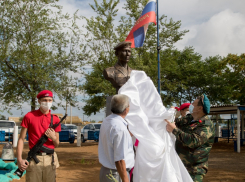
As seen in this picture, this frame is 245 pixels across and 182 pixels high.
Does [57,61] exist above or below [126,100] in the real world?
above

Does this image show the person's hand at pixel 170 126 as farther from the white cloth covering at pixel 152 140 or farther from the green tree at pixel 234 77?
the green tree at pixel 234 77

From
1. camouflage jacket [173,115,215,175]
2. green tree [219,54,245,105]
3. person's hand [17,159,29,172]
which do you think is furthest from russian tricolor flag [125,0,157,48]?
green tree [219,54,245,105]

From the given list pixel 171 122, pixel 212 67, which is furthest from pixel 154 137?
pixel 212 67

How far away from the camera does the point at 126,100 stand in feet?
8.97

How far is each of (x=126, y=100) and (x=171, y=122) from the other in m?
0.72

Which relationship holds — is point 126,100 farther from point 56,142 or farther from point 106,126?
point 56,142

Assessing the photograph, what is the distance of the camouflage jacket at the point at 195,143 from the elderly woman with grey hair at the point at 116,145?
0.69 meters

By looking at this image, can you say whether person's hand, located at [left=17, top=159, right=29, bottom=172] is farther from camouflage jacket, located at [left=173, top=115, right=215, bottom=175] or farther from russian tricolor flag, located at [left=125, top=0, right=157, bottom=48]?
russian tricolor flag, located at [left=125, top=0, right=157, bottom=48]

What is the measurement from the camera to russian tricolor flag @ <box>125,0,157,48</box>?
29.1ft

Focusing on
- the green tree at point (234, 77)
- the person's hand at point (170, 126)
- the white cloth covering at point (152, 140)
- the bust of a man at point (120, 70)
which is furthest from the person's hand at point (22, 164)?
the green tree at point (234, 77)

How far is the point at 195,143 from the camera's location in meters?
3.05

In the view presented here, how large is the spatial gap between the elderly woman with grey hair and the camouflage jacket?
2.27ft

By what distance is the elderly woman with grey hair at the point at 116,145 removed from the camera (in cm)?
255

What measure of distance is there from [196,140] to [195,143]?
1.4 inches
